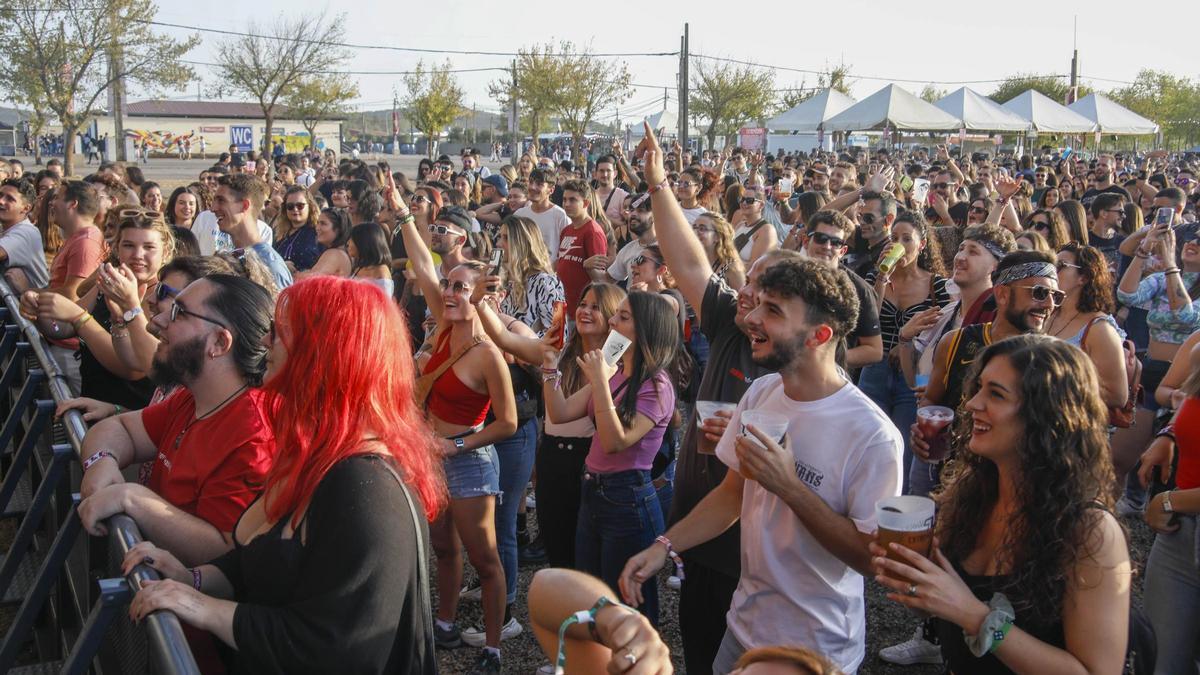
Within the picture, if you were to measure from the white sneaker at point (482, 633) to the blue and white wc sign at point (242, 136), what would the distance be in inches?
2247

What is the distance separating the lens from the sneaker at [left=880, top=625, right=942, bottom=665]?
455cm

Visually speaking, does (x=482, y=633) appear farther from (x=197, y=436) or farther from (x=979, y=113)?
(x=979, y=113)

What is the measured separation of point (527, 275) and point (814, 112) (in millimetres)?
22948

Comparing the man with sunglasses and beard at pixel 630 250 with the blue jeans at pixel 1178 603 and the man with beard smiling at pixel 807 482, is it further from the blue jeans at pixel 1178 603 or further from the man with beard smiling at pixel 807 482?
the man with beard smiling at pixel 807 482

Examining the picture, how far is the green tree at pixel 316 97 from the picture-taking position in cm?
4744

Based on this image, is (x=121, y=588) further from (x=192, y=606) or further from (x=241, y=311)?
(x=241, y=311)

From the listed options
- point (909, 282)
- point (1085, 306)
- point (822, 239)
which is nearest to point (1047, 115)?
point (909, 282)

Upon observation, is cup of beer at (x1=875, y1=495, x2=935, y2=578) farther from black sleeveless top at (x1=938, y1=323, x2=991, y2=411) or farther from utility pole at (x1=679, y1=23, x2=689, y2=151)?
utility pole at (x1=679, y1=23, x2=689, y2=151)

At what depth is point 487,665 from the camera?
451 centimetres

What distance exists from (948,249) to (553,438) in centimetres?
429

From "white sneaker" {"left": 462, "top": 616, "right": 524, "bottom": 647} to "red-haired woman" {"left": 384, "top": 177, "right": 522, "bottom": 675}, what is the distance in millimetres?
184

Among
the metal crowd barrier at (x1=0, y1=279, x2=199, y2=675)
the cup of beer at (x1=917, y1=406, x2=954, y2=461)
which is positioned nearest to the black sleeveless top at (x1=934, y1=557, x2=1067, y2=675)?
the cup of beer at (x1=917, y1=406, x2=954, y2=461)

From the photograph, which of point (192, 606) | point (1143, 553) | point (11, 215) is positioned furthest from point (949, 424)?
point (11, 215)

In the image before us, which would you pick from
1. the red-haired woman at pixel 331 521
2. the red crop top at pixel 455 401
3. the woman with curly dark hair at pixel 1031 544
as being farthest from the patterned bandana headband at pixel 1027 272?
the red-haired woman at pixel 331 521
